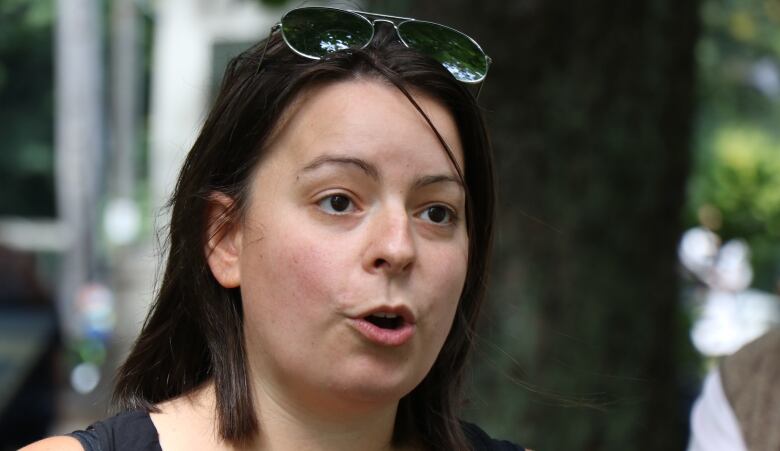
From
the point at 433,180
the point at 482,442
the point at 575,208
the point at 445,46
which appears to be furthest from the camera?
the point at 575,208

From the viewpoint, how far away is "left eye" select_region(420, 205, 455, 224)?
206cm

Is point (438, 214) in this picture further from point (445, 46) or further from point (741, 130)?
point (741, 130)

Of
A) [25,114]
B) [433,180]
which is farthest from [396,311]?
[25,114]

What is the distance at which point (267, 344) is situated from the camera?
2.04 metres

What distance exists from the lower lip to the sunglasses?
45 cm

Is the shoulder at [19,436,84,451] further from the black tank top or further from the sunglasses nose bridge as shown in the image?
the sunglasses nose bridge

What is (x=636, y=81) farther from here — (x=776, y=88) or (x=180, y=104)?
(x=776, y=88)

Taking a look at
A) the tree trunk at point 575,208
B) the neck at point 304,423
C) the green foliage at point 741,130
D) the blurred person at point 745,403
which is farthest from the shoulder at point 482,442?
the green foliage at point 741,130

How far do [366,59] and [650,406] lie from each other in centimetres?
269

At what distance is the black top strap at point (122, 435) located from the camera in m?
2.00

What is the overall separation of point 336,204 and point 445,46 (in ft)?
1.26

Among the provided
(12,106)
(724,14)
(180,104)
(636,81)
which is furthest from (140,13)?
(636,81)

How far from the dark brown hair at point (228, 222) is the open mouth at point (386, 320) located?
Result: 293 millimetres

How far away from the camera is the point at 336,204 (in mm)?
1984
